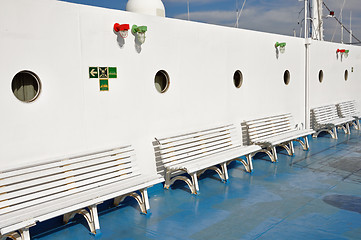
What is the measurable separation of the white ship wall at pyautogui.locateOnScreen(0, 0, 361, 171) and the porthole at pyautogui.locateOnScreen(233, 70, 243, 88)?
3.9 inches

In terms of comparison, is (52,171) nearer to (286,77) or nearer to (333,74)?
(286,77)

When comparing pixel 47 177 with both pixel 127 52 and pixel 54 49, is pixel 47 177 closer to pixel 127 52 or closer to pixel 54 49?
pixel 54 49

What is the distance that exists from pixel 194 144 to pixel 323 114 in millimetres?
5925

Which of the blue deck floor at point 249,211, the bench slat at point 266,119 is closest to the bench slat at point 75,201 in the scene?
the blue deck floor at point 249,211

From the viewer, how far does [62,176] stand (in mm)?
4414

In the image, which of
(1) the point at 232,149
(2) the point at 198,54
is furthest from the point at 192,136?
(2) the point at 198,54

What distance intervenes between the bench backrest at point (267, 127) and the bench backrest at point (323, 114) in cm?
167

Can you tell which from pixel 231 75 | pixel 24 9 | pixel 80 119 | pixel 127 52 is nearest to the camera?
pixel 24 9

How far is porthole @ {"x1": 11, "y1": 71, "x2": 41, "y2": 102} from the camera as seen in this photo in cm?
441

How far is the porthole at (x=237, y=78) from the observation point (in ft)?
25.9

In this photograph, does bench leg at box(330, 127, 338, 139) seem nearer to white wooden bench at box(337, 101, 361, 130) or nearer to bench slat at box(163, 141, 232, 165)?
white wooden bench at box(337, 101, 361, 130)

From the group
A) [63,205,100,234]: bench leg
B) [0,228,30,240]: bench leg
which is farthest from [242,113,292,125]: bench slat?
[0,228,30,240]: bench leg

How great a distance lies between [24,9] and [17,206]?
2306 millimetres

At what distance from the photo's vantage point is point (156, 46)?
19.7ft
